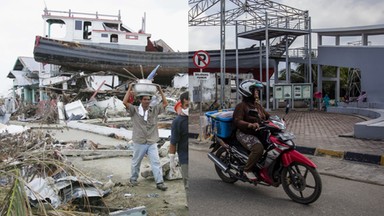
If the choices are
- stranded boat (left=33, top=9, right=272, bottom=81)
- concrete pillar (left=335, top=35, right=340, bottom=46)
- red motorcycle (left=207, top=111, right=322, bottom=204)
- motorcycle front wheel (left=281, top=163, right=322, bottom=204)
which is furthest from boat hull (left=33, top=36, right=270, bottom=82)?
motorcycle front wheel (left=281, top=163, right=322, bottom=204)

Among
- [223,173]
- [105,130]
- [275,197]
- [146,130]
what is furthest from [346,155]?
[105,130]

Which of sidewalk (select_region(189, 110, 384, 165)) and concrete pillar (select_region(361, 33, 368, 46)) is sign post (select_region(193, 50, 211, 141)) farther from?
concrete pillar (select_region(361, 33, 368, 46))

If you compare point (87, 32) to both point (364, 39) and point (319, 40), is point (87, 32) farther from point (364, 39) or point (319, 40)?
point (364, 39)

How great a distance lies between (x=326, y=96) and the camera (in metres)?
1.50

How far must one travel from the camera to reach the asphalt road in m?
1.34

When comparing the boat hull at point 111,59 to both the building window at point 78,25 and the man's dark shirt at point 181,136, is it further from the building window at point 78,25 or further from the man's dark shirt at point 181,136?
the man's dark shirt at point 181,136

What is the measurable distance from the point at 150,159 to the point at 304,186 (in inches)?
29.2

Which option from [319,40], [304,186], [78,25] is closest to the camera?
[319,40]

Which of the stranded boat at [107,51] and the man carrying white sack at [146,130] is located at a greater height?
the stranded boat at [107,51]

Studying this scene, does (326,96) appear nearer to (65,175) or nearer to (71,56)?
(71,56)

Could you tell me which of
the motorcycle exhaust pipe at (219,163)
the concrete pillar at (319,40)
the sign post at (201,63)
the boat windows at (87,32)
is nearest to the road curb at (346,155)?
the sign post at (201,63)

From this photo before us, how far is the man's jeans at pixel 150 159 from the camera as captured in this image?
5.78 feet

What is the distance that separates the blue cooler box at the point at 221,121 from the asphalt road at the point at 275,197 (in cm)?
14

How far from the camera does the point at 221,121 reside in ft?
5.62
